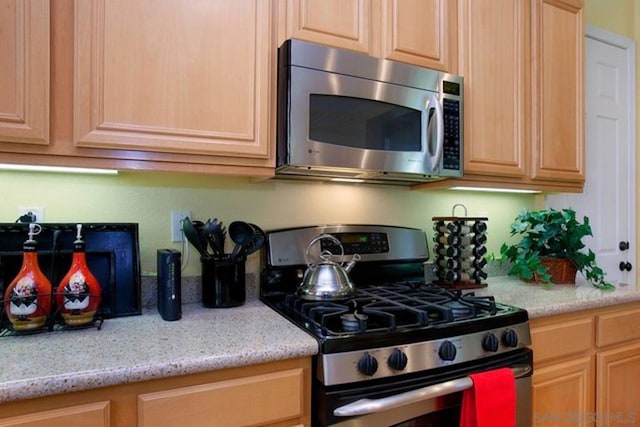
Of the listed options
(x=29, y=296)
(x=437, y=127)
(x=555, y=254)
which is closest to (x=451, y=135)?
(x=437, y=127)

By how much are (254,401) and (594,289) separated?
1637mm

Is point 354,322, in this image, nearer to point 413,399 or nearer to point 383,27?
point 413,399

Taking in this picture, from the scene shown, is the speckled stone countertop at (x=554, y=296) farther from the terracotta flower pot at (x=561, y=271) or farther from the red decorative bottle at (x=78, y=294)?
the red decorative bottle at (x=78, y=294)

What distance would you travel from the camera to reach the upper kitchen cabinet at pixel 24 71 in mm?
1003

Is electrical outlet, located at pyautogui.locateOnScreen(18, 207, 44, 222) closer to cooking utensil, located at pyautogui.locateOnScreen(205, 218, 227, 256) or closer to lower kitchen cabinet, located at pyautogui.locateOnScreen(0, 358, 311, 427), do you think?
cooking utensil, located at pyautogui.locateOnScreen(205, 218, 227, 256)

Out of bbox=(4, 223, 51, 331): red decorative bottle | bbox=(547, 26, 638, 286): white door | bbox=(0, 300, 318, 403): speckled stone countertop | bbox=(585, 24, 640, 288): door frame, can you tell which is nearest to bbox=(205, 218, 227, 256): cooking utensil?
bbox=(0, 300, 318, 403): speckled stone countertop

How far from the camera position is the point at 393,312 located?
121 cm

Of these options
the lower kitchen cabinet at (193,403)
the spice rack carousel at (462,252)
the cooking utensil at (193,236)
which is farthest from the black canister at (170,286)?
the spice rack carousel at (462,252)

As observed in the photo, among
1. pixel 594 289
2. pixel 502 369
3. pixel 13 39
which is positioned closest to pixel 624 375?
pixel 594 289

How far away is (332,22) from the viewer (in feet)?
4.61

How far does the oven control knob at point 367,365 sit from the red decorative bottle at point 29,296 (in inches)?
35.0

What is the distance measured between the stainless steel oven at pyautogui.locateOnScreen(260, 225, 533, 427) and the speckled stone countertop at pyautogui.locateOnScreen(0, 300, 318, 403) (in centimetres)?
9

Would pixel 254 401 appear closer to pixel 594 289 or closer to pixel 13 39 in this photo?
pixel 13 39

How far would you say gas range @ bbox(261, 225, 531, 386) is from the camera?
102 centimetres
